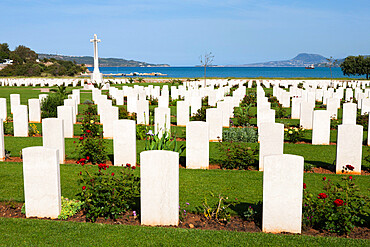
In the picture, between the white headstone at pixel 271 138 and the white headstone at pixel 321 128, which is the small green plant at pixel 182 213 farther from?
the white headstone at pixel 321 128

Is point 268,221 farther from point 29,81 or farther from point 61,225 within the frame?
point 29,81

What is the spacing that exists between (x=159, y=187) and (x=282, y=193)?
1648mm

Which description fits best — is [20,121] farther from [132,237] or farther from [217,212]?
[217,212]

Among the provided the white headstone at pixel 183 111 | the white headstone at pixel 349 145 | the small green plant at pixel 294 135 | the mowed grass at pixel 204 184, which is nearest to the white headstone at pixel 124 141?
the mowed grass at pixel 204 184

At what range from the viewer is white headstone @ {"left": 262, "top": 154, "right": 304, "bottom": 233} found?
4.95 meters

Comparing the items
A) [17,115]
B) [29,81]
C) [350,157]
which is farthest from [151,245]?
[29,81]

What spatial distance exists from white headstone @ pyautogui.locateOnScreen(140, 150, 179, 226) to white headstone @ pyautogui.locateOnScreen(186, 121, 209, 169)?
2.90m

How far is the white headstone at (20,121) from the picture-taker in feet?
38.0

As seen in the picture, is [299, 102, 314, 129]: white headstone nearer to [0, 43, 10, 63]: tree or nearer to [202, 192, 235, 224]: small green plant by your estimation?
[202, 192, 235, 224]: small green plant

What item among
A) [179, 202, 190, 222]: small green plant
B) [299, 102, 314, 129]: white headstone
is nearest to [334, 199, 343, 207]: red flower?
[179, 202, 190, 222]: small green plant

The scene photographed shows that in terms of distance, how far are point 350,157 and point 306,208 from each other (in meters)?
3.13

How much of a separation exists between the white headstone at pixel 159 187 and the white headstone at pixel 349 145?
422 centimetres

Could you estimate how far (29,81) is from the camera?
Result: 129 ft

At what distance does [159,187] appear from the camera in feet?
17.1
